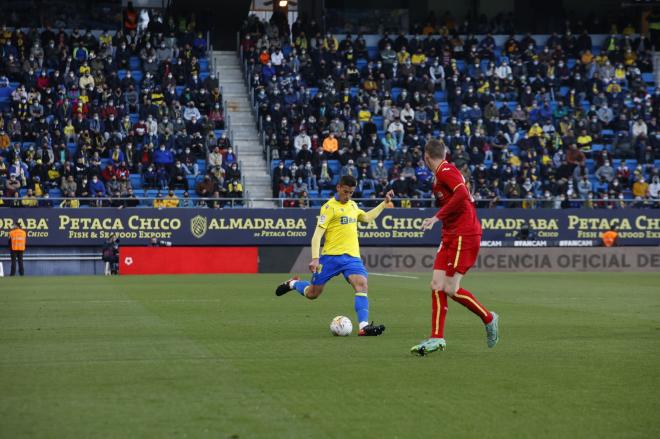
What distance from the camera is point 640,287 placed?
26.6 meters

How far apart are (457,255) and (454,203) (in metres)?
0.56

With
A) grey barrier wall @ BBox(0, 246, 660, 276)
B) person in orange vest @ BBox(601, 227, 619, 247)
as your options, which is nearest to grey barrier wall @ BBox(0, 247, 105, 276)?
grey barrier wall @ BBox(0, 246, 660, 276)

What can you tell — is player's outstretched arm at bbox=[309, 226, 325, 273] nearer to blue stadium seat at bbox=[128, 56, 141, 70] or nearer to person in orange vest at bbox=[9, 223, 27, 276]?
person in orange vest at bbox=[9, 223, 27, 276]

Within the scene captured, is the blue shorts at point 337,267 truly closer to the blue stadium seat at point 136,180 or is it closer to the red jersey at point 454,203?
the red jersey at point 454,203

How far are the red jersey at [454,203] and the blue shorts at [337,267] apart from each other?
2.50 meters

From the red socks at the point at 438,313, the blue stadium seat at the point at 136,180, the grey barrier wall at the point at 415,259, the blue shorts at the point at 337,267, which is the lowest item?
the grey barrier wall at the point at 415,259

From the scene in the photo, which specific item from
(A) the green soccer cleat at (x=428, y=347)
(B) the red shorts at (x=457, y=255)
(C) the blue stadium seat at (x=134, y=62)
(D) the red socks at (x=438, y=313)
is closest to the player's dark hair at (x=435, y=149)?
(B) the red shorts at (x=457, y=255)

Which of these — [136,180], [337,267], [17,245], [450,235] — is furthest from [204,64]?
[450,235]

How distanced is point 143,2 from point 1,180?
15492mm

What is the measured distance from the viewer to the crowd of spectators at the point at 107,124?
3797cm

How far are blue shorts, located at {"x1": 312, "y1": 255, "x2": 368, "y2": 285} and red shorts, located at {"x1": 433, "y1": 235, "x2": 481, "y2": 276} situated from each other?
2476 millimetres

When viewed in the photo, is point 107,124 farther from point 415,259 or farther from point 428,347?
point 428,347

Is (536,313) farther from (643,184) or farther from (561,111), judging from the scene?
(561,111)

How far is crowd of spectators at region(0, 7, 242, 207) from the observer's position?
3797 centimetres
